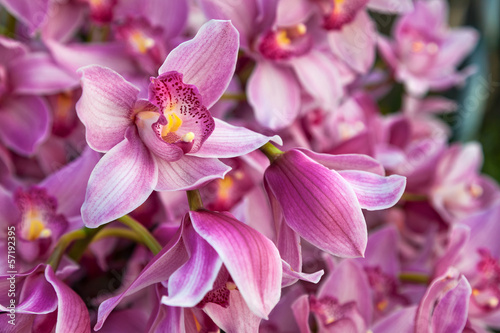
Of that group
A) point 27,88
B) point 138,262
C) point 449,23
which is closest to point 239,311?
point 138,262

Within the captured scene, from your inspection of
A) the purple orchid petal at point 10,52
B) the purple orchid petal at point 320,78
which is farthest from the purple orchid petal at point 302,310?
Answer: the purple orchid petal at point 10,52

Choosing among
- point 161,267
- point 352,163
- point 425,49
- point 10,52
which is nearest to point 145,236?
point 161,267

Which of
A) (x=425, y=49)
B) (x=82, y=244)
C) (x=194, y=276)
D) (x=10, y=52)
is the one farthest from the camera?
(x=425, y=49)

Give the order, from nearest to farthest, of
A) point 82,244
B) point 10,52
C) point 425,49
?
point 82,244 < point 10,52 < point 425,49

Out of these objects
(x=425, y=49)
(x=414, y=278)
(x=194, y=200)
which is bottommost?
(x=414, y=278)

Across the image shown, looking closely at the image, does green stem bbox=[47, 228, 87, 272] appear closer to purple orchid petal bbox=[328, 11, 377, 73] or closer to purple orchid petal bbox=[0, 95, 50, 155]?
purple orchid petal bbox=[0, 95, 50, 155]

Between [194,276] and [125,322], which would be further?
[125,322]

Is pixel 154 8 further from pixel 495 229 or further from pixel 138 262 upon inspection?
pixel 495 229

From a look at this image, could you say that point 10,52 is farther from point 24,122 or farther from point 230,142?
point 230,142
